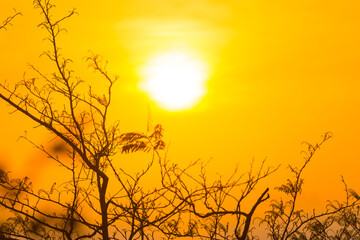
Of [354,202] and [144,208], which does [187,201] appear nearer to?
[144,208]

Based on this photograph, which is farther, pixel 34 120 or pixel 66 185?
pixel 66 185

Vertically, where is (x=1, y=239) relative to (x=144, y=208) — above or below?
below

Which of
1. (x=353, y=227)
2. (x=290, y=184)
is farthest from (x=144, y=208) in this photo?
(x=353, y=227)

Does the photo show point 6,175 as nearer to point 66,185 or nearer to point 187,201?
point 66,185

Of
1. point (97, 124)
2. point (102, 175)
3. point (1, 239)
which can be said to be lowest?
point (1, 239)

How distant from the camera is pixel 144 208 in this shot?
974 centimetres

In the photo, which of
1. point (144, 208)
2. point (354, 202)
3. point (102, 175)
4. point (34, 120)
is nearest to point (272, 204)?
point (354, 202)

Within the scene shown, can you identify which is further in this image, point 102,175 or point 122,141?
point 122,141

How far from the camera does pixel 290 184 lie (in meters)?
12.1

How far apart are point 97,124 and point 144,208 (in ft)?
4.73

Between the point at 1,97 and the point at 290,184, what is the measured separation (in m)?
5.98

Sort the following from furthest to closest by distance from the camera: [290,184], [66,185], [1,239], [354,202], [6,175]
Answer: [290,184], [354,202], [66,185], [6,175], [1,239]

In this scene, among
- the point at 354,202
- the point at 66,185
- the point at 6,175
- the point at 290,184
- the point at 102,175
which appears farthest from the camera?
the point at 290,184

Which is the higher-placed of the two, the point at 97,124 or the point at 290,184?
the point at 290,184
